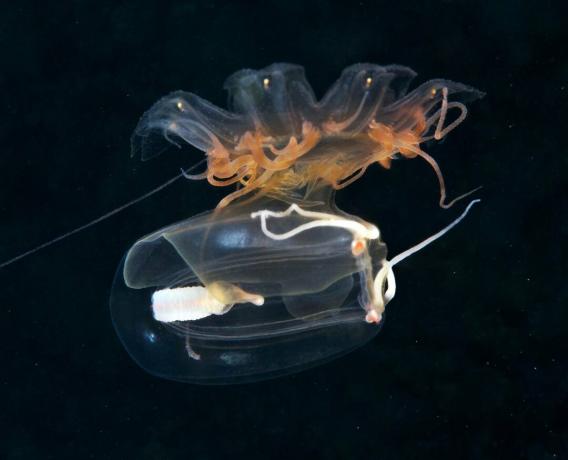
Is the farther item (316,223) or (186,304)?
(186,304)

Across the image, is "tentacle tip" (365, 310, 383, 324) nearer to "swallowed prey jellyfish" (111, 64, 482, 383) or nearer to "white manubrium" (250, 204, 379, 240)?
"swallowed prey jellyfish" (111, 64, 482, 383)

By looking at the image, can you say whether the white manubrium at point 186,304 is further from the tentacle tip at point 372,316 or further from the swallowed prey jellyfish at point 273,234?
the tentacle tip at point 372,316

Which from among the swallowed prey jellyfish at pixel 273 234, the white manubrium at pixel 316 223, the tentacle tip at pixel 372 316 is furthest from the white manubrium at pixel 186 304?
the tentacle tip at pixel 372 316

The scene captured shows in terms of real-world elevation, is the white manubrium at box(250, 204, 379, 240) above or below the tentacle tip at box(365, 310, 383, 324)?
above

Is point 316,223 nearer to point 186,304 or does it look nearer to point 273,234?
point 273,234

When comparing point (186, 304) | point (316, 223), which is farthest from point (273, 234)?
point (186, 304)

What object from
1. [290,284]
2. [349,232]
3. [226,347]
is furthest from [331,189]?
[226,347]

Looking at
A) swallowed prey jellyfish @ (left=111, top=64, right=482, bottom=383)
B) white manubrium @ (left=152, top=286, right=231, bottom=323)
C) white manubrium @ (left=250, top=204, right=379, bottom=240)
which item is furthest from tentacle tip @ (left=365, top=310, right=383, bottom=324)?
A: white manubrium @ (left=152, top=286, right=231, bottom=323)

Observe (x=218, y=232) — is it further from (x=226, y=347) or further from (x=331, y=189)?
(x=226, y=347)
